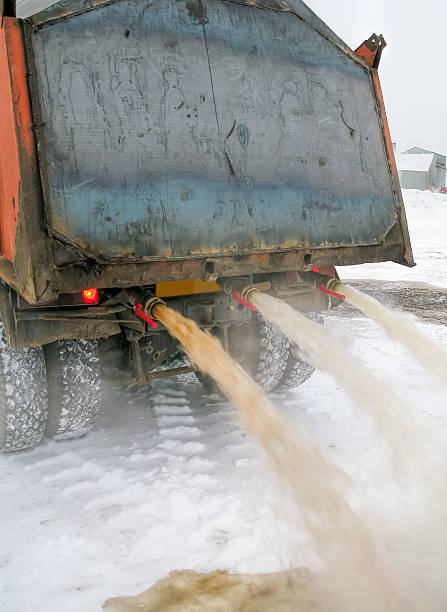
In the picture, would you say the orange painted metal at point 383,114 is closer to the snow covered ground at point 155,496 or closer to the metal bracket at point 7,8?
the snow covered ground at point 155,496

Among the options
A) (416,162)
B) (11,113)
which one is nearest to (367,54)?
(11,113)

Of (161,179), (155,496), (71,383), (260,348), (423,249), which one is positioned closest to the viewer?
(161,179)

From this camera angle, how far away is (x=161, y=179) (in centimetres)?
319

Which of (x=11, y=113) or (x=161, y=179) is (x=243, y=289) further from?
(x=11, y=113)

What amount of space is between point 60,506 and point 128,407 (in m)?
1.54

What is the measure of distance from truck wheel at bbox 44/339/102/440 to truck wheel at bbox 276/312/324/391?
168 cm

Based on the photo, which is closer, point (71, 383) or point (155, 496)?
point (155, 496)

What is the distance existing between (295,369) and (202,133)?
2.33m

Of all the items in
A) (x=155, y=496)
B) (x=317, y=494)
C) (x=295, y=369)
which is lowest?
(x=155, y=496)

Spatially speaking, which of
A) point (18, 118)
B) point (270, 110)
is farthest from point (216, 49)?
point (18, 118)

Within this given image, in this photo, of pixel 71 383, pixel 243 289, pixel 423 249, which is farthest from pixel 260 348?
pixel 423 249

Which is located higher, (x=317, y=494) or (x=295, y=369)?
(x=295, y=369)

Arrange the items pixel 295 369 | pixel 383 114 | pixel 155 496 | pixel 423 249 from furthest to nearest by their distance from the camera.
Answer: pixel 423 249 < pixel 295 369 < pixel 383 114 < pixel 155 496

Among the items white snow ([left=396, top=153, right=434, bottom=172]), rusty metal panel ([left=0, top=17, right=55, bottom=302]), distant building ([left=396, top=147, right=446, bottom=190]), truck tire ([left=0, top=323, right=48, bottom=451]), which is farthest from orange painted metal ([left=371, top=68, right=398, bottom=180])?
white snow ([left=396, top=153, right=434, bottom=172])
